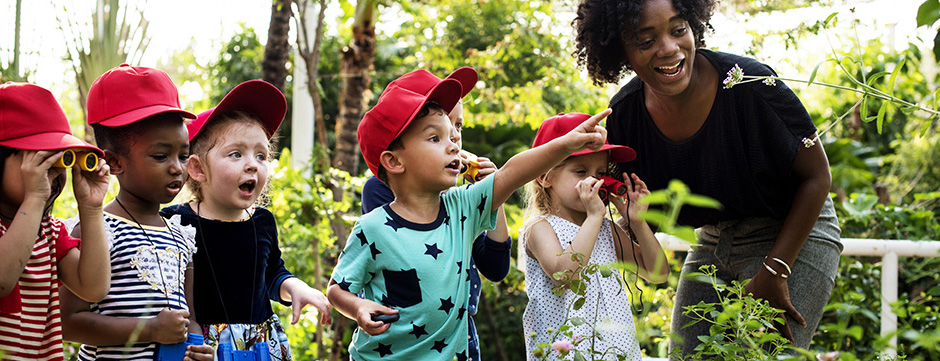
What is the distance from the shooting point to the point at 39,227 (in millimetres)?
1710

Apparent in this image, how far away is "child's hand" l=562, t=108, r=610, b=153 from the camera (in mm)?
2006

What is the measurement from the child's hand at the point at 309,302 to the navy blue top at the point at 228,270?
0.39 ft

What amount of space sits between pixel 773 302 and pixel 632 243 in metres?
0.48

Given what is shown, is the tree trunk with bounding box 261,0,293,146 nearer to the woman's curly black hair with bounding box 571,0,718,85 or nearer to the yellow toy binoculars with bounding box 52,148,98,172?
the woman's curly black hair with bounding box 571,0,718,85

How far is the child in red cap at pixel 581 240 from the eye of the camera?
2.46 metres

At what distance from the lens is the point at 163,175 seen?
206 cm

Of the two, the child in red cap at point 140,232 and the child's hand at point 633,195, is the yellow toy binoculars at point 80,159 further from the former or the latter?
the child's hand at point 633,195

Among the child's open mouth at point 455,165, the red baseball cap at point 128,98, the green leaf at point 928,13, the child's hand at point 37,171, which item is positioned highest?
the green leaf at point 928,13

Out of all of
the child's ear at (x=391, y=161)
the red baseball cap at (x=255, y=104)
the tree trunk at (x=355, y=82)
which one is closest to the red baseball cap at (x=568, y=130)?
the child's ear at (x=391, y=161)

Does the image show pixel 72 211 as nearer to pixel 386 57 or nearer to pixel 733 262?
pixel 733 262

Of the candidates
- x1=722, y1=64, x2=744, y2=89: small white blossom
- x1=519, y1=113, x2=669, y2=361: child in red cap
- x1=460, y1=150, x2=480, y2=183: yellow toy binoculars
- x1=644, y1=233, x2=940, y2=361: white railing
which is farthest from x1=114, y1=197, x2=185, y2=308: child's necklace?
x1=644, y1=233, x2=940, y2=361: white railing

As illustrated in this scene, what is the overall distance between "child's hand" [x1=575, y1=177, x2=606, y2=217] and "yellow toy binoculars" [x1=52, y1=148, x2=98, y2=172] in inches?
54.9

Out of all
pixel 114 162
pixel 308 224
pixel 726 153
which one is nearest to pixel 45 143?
pixel 114 162

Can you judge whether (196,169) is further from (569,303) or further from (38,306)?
(569,303)
